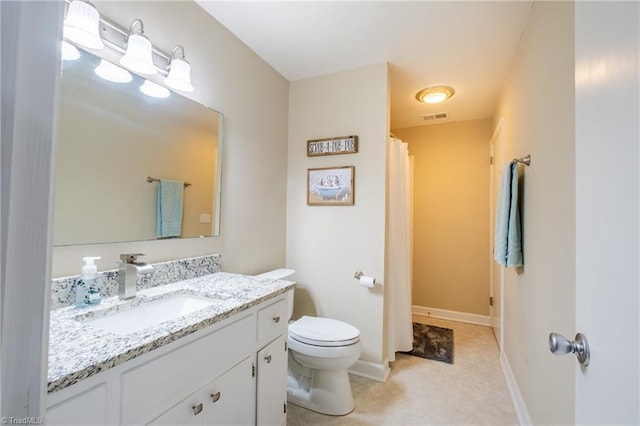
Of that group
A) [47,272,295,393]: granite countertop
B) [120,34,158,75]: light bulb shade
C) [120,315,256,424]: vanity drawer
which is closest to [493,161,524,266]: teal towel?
[47,272,295,393]: granite countertop

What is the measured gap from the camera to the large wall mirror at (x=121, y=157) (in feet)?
3.68

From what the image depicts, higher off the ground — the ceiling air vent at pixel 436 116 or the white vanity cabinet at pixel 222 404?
the ceiling air vent at pixel 436 116

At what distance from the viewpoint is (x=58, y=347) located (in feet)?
2.43

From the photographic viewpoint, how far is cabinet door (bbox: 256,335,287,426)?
4.25ft

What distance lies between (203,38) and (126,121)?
76 cm

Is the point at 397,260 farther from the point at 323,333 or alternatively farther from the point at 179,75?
the point at 179,75

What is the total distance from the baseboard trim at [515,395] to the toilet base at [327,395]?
981 millimetres

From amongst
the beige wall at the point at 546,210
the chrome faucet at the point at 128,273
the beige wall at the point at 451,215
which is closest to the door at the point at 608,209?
the beige wall at the point at 546,210

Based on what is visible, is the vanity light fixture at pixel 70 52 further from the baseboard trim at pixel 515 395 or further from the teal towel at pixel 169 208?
the baseboard trim at pixel 515 395

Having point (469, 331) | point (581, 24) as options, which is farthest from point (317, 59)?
point (469, 331)

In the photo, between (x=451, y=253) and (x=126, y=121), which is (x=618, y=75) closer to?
(x=126, y=121)

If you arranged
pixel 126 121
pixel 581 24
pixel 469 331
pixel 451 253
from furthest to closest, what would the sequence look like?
pixel 451 253 < pixel 469 331 < pixel 126 121 < pixel 581 24

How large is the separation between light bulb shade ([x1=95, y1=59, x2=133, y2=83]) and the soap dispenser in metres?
0.78

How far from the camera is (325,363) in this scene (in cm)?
174
